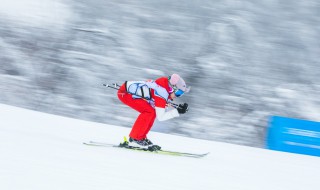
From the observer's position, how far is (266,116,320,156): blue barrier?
8.74 metres

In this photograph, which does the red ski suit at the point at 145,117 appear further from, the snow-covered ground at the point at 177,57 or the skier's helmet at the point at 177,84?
the snow-covered ground at the point at 177,57

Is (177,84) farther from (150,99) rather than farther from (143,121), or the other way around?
(143,121)

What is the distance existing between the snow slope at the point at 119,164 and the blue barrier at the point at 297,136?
463mm

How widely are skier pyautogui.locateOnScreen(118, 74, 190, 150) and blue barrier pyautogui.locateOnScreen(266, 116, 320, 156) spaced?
3.01 m

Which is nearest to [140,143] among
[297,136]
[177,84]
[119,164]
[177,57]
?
[177,84]

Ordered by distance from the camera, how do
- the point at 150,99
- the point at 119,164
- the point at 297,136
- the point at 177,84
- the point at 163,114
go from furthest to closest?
the point at 297,136, the point at 150,99, the point at 177,84, the point at 163,114, the point at 119,164

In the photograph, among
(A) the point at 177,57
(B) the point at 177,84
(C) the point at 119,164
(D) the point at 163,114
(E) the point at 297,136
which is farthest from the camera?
(A) the point at 177,57

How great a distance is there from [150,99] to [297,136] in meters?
3.48

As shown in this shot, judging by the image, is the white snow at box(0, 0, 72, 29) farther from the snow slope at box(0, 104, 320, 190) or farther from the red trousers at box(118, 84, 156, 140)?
the red trousers at box(118, 84, 156, 140)

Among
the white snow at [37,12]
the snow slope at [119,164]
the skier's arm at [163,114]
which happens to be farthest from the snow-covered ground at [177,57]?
the skier's arm at [163,114]

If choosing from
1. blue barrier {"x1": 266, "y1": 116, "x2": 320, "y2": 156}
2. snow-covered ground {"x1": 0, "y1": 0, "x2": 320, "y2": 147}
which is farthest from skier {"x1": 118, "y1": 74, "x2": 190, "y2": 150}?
snow-covered ground {"x1": 0, "y1": 0, "x2": 320, "y2": 147}

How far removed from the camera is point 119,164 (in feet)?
18.1

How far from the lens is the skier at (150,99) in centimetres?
648

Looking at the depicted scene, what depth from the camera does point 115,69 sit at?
55.2 feet
